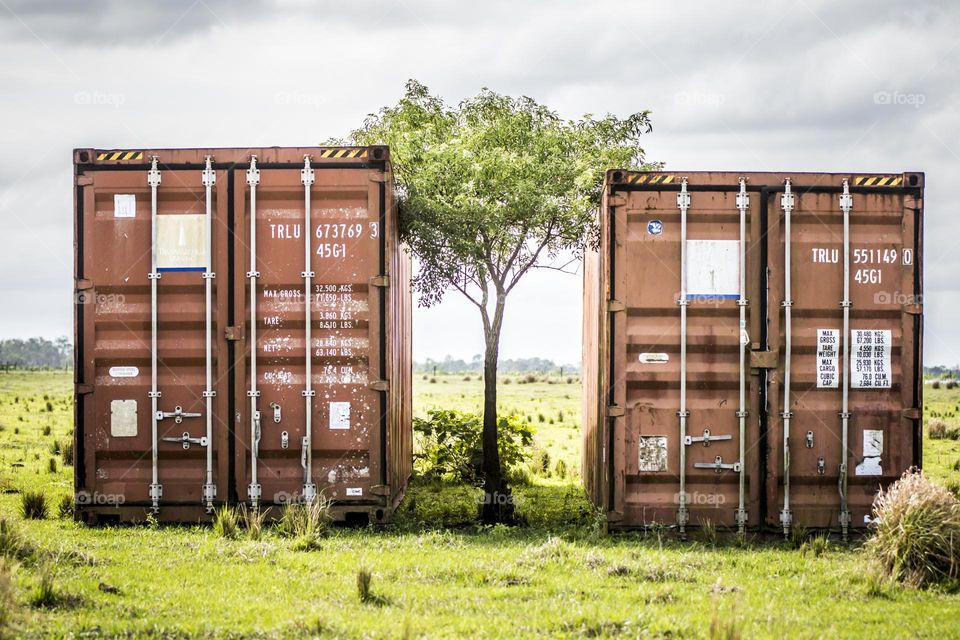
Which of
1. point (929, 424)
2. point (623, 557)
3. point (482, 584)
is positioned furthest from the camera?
point (929, 424)

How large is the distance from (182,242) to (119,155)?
1.31 m

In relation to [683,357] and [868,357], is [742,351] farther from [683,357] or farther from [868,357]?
[868,357]

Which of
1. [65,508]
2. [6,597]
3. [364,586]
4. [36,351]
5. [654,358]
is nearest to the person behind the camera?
[6,597]

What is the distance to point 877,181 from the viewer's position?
10.5 metres

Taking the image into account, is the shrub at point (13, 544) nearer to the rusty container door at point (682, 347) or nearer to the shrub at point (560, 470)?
the rusty container door at point (682, 347)

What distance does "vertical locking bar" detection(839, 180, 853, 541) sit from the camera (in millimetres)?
10336

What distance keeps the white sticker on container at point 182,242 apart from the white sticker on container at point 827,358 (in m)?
7.15

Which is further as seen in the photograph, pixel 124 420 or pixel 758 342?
pixel 124 420

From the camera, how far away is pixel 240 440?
10.6 meters

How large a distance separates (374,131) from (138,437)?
5.55 metres

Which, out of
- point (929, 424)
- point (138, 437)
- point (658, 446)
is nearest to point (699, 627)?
point (658, 446)

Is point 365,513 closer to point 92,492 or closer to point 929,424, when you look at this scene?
point 92,492

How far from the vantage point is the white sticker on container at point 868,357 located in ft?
34.3

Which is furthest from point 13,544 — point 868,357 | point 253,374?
point 868,357
